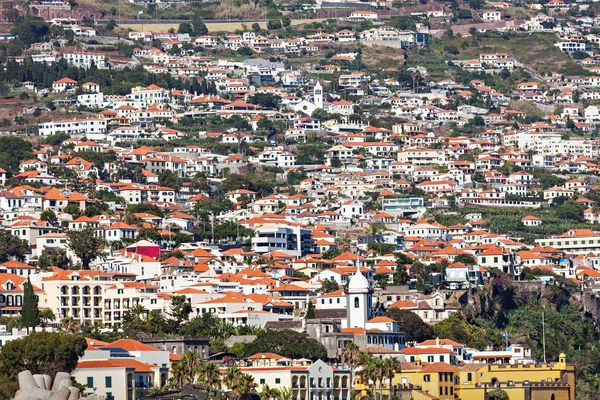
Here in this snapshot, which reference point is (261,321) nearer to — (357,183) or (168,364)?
(168,364)

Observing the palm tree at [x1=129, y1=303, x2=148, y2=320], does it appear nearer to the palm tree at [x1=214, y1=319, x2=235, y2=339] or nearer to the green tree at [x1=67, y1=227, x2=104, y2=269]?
the palm tree at [x1=214, y1=319, x2=235, y2=339]

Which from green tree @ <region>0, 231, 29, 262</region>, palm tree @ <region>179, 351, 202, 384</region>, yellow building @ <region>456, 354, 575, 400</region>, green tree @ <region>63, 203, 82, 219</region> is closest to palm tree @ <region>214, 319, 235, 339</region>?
yellow building @ <region>456, 354, 575, 400</region>

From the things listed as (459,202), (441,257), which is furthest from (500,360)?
(459,202)

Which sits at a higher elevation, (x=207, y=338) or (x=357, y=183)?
(x=207, y=338)

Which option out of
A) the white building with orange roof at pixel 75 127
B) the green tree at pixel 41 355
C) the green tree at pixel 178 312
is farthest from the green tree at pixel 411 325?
the white building with orange roof at pixel 75 127

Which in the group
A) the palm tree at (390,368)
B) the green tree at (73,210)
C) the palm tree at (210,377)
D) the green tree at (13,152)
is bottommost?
the green tree at (13,152)

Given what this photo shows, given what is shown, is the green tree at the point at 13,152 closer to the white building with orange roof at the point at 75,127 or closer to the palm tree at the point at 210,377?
the white building with orange roof at the point at 75,127

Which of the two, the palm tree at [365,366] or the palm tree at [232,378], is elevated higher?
the palm tree at [232,378]
